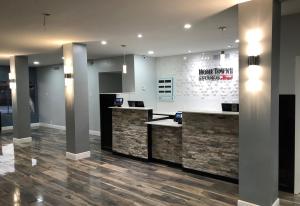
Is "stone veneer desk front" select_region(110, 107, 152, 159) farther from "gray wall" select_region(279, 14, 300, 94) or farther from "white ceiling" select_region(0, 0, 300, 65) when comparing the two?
"gray wall" select_region(279, 14, 300, 94)

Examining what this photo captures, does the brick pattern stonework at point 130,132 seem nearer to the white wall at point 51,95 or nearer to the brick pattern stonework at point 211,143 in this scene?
the brick pattern stonework at point 211,143

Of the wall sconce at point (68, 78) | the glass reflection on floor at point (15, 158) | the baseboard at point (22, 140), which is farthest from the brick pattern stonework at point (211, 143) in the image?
the baseboard at point (22, 140)

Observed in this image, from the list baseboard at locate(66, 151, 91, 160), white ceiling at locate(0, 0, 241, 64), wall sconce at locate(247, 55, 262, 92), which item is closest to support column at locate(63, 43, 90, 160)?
baseboard at locate(66, 151, 91, 160)

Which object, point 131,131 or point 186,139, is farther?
point 131,131

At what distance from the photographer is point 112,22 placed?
4102 mm

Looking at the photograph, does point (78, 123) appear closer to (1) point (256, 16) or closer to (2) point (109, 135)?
(2) point (109, 135)

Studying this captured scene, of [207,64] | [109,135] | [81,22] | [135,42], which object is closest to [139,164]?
[109,135]

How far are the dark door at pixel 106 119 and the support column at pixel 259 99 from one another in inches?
164

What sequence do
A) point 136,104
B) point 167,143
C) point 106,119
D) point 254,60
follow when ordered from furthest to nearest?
point 106,119, point 136,104, point 167,143, point 254,60

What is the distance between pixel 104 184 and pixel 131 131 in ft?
5.90

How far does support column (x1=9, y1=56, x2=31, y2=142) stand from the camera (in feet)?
26.8

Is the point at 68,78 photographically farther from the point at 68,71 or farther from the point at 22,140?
the point at 22,140

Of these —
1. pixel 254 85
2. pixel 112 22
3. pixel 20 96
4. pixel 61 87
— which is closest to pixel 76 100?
pixel 112 22

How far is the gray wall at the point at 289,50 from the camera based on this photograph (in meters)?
4.01
